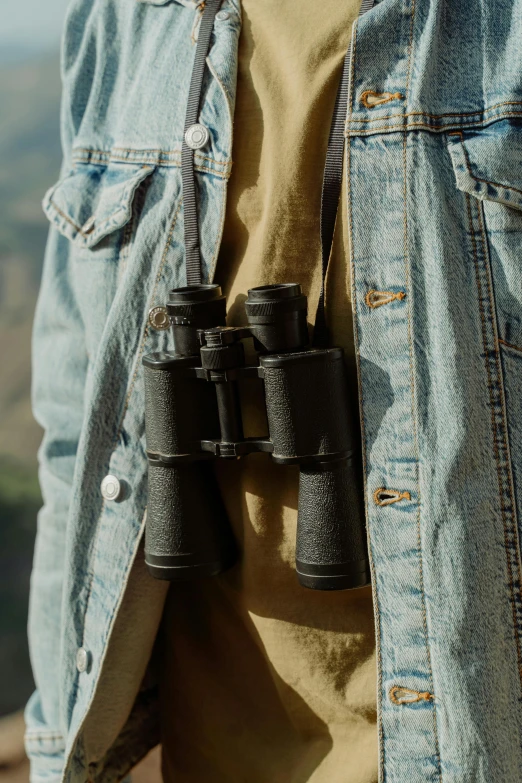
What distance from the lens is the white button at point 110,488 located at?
125 centimetres

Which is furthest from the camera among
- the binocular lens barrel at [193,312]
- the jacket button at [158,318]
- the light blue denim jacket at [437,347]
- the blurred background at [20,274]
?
the blurred background at [20,274]

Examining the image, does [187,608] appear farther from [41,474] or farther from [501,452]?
[501,452]

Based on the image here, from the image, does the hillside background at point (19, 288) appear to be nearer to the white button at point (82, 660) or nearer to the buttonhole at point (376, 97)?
the white button at point (82, 660)

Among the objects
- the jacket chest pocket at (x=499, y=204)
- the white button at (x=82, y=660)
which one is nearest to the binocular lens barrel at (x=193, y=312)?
the jacket chest pocket at (x=499, y=204)

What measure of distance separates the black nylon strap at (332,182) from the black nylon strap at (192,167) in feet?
0.66

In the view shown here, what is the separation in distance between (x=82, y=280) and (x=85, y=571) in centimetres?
46

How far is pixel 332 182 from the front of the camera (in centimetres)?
109

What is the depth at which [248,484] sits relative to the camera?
3.90 ft

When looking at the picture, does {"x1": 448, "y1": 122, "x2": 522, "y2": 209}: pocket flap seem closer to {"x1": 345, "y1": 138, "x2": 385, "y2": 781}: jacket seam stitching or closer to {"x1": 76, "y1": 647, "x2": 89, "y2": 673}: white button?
{"x1": 345, "y1": 138, "x2": 385, "y2": 781}: jacket seam stitching

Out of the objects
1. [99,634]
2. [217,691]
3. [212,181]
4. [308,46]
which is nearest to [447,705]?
[217,691]

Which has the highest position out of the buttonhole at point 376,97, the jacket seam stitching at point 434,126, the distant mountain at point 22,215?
the distant mountain at point 22,215

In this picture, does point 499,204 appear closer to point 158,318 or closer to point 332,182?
point 332,182

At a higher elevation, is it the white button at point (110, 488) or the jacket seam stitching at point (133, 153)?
the jacket seam stitching at point (133, 153)

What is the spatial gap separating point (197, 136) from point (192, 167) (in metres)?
0.04
